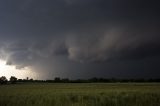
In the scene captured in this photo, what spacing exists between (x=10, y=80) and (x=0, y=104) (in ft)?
593

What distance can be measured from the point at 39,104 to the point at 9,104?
240cm

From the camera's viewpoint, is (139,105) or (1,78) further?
(1,78)

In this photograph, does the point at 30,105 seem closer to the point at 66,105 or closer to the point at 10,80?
the point at 66,105

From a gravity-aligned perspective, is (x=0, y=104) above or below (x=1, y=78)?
below

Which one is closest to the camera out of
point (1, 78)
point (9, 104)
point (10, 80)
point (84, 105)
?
point (84, 105)

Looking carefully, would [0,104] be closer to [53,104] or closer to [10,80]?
[53,104]

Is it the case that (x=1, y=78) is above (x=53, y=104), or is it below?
above

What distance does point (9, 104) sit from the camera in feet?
56.4

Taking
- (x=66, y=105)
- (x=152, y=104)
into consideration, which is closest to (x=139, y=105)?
(x=152, y=104)

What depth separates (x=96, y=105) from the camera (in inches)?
674

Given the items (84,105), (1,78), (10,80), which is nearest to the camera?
(84,105)

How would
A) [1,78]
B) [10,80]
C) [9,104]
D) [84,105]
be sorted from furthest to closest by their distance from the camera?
1. [10,80]
2. [1,78]
3. [9,104]
4. [84,105]

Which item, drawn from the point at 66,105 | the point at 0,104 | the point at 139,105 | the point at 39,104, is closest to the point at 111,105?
the point at 139,105

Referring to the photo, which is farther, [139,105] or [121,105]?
[121,105]
